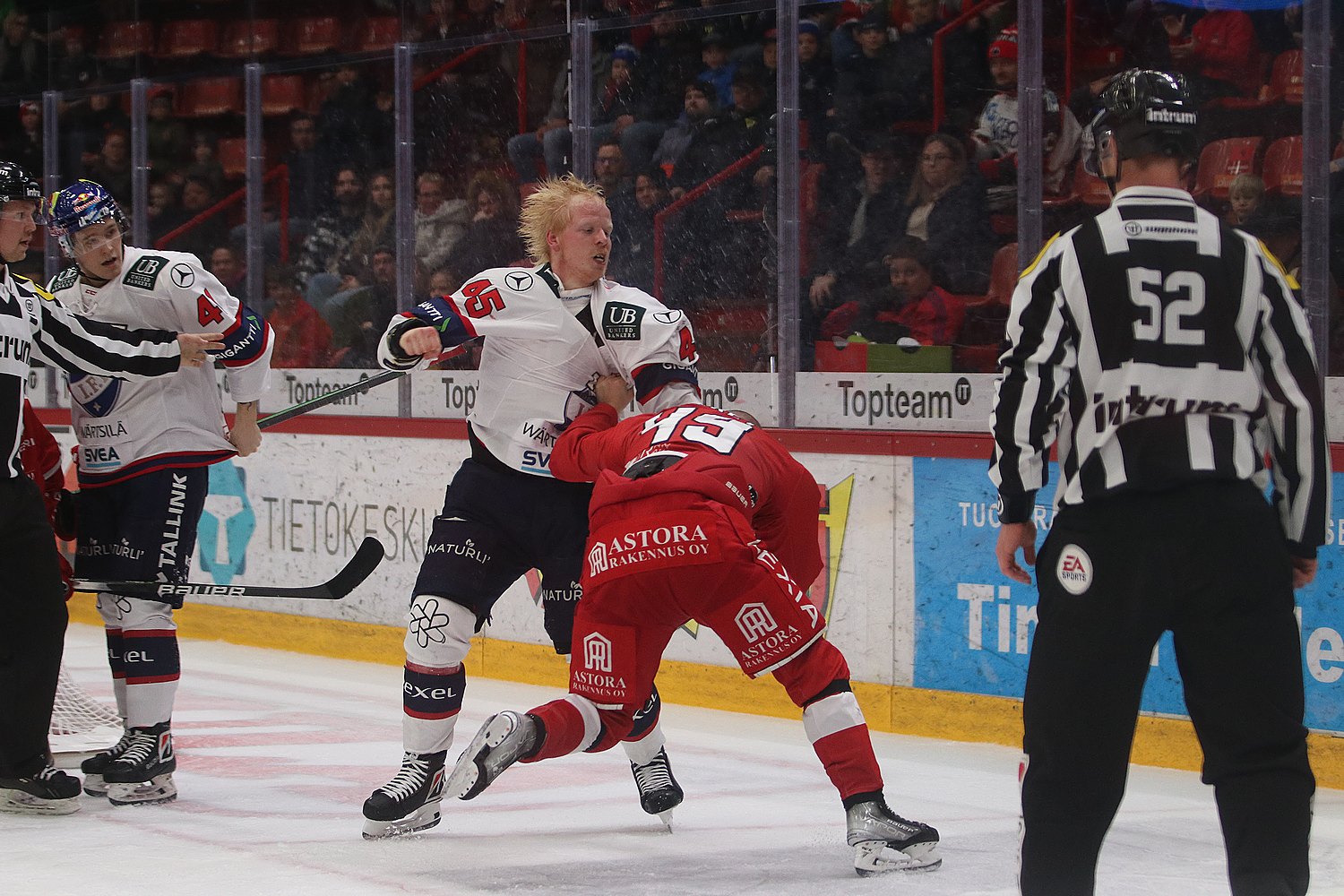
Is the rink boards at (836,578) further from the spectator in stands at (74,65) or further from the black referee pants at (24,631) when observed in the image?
the black referee pants at (24,631)

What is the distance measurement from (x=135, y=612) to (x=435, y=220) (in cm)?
293

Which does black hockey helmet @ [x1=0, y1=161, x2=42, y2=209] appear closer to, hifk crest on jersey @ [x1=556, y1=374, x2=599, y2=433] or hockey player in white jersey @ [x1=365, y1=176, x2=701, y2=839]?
hockey player in white jersey @ [x1=365, y1=176, x2=701, y2=839]

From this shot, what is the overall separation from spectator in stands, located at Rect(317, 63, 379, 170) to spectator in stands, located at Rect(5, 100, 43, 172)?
187 centimetres

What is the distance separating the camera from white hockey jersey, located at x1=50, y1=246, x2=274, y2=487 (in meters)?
3.95

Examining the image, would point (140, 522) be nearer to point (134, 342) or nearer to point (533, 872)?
point (134, 342)

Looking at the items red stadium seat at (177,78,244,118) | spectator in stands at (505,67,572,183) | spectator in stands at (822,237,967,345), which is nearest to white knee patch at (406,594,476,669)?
spectator in stands at (822,237,967,345)

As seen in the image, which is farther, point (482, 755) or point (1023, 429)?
point (482, 755)

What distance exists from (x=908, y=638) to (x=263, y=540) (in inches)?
120

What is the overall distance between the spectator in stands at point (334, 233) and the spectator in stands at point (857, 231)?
225cm

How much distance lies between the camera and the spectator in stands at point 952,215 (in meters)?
5.09

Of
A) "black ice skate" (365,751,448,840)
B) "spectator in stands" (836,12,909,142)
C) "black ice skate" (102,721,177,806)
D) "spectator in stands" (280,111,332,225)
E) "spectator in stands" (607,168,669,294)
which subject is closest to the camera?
"black ice skate" (365,751,448,840)

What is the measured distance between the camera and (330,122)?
6785 millimetres

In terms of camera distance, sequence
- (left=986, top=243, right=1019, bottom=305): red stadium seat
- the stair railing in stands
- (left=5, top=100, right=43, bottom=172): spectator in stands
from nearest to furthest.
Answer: (left=986, top=243, right=1019, bottom=305): red stadium seat
the stair railing in stands
(left=5, top=100, right=43, bottom=172): spectator in stands

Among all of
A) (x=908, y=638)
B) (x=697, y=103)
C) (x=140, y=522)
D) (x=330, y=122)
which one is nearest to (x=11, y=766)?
(x=140, y=522)
